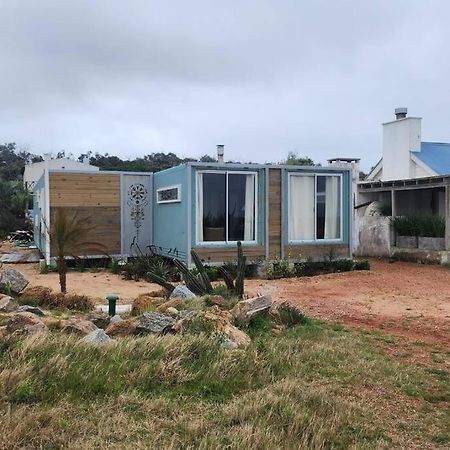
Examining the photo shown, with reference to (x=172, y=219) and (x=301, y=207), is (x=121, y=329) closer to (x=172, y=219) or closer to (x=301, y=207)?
(x=172, y=219)

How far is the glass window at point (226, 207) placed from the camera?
484 inches

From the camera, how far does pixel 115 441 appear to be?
307 centimetres

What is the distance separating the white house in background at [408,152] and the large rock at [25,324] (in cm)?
1618

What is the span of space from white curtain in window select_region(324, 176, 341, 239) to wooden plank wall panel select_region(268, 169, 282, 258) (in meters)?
1.45

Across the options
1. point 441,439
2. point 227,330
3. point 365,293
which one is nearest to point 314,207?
point 365,293

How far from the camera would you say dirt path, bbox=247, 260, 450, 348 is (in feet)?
23.7

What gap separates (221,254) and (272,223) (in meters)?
1.56

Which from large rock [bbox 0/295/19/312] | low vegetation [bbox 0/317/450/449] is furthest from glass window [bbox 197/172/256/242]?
low vegetation [bbox 0/317/450/449]

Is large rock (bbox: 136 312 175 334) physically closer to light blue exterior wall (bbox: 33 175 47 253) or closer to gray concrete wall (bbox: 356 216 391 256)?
light blue exterior wall (bbox: 33 175 47 253)

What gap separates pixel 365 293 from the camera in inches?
393

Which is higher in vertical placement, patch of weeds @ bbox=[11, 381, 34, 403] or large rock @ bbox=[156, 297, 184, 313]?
large rock @ bbox=[156, 297, 184, 313]

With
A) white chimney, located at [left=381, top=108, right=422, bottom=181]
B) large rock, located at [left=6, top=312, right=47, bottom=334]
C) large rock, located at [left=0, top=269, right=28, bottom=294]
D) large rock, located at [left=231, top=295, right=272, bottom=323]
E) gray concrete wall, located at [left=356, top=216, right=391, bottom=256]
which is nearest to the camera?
large rock, located at [left=6, top=312, right=47, bottom=334]

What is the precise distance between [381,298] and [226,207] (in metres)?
4.41

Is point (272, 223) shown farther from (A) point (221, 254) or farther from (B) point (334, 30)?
(B) point (334, 30)
